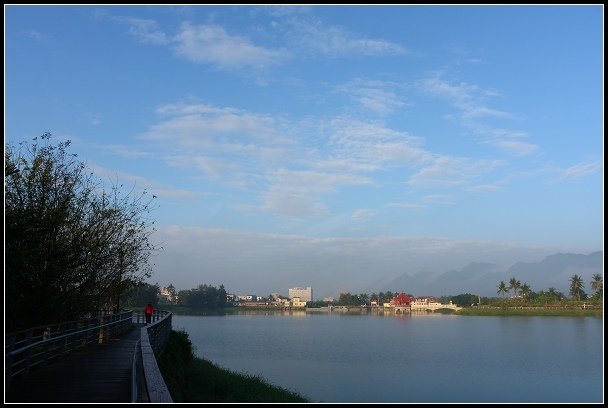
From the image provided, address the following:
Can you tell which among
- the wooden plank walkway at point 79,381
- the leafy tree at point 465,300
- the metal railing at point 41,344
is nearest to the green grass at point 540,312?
the leafy tree at point 465,300

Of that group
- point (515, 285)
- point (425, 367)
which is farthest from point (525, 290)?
point (425, 367)

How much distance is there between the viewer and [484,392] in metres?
28.2

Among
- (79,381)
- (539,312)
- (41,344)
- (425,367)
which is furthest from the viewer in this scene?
(539,312)

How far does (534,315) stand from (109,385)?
4342 inches

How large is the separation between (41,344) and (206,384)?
11480 mm

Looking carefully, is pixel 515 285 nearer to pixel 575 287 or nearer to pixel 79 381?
pixel 575 287

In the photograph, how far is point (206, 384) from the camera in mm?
22719

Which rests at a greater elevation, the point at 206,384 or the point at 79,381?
the point at 79,381

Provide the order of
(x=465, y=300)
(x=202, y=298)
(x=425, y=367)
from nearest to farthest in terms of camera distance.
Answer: (x=425, y=367)
(x=202, y=298)
(x=465, y=300)

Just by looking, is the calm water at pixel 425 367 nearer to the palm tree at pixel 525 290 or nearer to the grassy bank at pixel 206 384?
the grassy bank at pixel 206 384

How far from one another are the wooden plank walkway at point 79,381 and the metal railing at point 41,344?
21 cm

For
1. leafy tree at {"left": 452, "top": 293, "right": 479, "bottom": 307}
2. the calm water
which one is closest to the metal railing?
the calm water

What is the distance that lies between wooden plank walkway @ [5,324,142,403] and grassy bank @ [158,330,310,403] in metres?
3.68

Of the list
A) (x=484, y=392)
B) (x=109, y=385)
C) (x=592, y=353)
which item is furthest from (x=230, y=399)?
(x=592, y=353)
